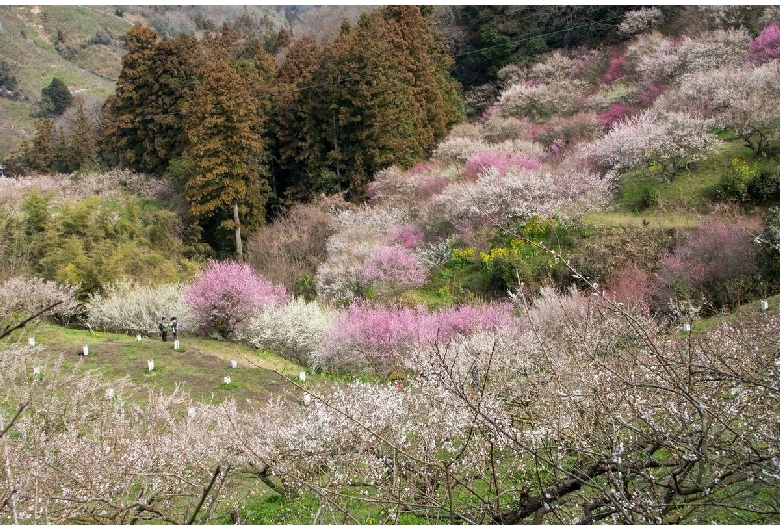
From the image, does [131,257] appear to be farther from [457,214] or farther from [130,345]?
[457,214]

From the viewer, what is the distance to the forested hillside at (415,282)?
393 centimetres

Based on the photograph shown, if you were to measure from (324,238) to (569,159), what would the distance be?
27.8 ft

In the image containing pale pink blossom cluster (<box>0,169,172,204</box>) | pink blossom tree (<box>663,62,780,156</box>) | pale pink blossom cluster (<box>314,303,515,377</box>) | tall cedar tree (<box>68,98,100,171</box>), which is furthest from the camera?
tall cedar tree (<box>68,98,100,171</box>)

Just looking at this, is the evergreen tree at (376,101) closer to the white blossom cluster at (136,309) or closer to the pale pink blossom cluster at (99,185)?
the pale pink blossom cluster at (99,185)

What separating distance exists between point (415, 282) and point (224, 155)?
10.0 metres

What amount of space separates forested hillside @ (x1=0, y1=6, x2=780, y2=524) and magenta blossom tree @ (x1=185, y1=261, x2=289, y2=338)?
0.08 m

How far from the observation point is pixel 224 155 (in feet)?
74.8

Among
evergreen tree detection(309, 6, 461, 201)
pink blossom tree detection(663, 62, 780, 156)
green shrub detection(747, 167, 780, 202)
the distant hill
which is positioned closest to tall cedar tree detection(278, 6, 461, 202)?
evergreen tree detection(309, 6, 461, 201)

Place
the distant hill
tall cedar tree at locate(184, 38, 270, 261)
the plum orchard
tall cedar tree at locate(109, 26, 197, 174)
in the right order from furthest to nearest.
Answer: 1. the distant hill
2. tall cedar tree at locate(109, 26, 197, 174)
3. tall cedar tree at locate(184, 38, 270, 261)
4. the plum orchard

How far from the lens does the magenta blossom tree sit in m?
16.3

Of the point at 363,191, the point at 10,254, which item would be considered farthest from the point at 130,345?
the point at 363,191

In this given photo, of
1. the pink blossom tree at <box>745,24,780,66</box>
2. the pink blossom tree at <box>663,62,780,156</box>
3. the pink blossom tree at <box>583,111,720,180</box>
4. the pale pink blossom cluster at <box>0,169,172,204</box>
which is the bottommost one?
the pale pink blossom cluster at <box>0,169,172,204</box>

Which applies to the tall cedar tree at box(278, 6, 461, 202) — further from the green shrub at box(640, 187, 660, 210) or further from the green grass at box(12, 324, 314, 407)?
the green grass at box(12, 324, 314, 407)

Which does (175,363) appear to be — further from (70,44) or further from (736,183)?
(70,44)
